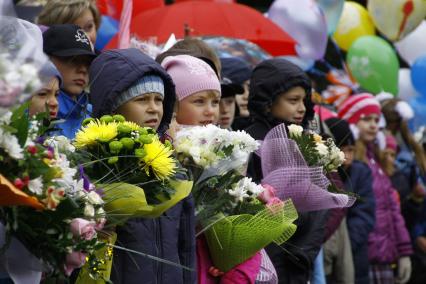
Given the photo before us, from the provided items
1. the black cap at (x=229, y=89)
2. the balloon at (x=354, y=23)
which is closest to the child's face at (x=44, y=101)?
the black cap at (x=229, y=89)

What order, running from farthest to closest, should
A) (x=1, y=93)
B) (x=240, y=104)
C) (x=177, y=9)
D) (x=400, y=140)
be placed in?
(x=400, y=140) < (x=177, y=9) < (x=240, y=104) < (x=1, y=93)

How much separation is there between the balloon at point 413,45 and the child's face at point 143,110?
7.18m

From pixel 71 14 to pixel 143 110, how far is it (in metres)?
1.57

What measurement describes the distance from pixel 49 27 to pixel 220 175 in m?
1.44

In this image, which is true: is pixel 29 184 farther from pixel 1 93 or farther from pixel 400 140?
pixel 400 140

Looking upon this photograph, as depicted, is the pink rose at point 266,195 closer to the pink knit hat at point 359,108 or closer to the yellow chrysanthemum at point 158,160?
the yellow chrysanthemum at point 158,160

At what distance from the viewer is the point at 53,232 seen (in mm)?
Result: 3693

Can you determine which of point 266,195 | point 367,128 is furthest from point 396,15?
point 266,195

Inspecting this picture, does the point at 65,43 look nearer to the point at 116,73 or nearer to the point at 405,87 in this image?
the point at 116,73

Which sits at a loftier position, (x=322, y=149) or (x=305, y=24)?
(x=322, y=149)

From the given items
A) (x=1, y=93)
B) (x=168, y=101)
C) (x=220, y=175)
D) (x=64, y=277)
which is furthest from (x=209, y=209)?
(x=1, y=93)

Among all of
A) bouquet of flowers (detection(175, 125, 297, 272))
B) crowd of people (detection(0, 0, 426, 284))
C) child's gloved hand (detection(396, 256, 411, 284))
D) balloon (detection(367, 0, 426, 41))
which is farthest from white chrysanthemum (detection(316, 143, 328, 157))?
balloon (detection(367, 0, 426, 41))

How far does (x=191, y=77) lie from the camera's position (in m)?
5.80

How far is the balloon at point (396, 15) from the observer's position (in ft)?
35.9
